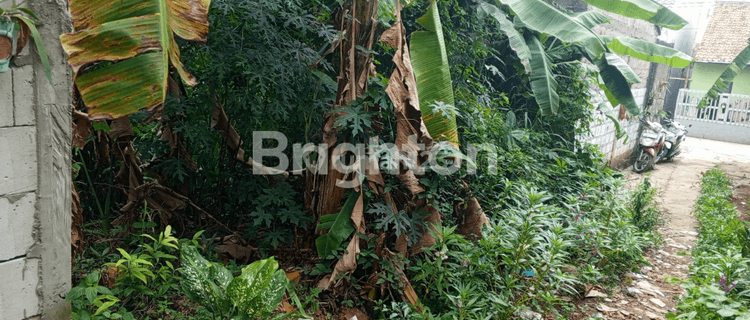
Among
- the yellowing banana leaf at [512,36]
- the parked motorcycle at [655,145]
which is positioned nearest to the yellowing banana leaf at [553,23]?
the yellowing banana leaf at [512,36]

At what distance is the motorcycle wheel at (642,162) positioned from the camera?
8.54 m

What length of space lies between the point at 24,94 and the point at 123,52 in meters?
0.38

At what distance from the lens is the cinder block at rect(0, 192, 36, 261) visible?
1.85m

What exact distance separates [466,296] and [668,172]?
766 centimetres

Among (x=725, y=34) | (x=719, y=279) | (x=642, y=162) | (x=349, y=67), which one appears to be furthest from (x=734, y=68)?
(x=725, y=34)

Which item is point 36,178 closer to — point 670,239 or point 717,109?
point 670,239

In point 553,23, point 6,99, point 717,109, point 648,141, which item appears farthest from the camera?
point 717,109

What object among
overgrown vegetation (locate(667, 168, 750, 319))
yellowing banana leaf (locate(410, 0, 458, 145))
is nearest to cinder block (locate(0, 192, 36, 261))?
yellowing banana leaf (locate(410, 0, 458, 145))

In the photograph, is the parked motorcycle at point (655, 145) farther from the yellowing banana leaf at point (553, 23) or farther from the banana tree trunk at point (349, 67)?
the banana tree trunk at point (349, 67)

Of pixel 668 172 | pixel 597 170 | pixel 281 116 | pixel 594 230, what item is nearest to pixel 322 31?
pixel 281 116

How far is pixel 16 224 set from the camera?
1.89 metres

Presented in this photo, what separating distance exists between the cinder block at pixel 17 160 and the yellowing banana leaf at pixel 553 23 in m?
3.82

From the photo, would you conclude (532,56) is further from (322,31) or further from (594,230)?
(322,31)

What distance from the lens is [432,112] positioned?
2770 millimetres
